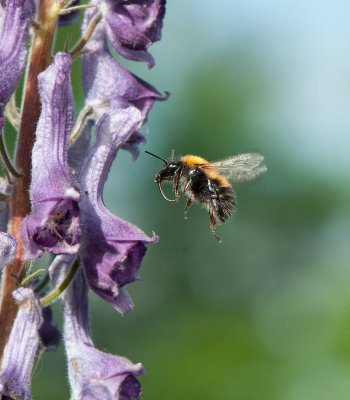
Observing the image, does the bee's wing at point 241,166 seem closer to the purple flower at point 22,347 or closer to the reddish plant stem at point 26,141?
the reddish plant stem at point 26,141

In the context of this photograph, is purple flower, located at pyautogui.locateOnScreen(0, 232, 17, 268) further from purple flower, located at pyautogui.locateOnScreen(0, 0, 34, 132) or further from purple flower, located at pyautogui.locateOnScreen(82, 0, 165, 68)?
purple flower, located at pyautogui.locateOnScreen(82, 0, 165, 68)

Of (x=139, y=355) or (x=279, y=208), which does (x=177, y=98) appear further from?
(x=139, y=355)

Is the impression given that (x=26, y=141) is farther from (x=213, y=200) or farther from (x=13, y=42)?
(x=213, y=200)

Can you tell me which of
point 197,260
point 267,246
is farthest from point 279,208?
point 197,260

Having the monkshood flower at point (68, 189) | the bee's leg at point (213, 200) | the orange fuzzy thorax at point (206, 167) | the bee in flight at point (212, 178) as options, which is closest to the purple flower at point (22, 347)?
the monkshood flower at point (68, 189)

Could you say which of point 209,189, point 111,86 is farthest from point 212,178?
point 111,86

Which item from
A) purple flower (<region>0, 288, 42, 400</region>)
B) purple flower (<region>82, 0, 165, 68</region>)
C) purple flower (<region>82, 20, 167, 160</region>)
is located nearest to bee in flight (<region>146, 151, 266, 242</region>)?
purple flower (<region>82, 20, 167, 160</region>)
